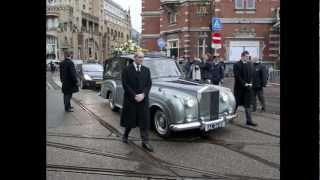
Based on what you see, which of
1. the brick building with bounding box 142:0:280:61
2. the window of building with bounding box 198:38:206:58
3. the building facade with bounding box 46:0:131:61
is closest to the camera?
the brick building with bounding box 142:0:280:61

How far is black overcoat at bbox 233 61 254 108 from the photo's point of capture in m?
9.27

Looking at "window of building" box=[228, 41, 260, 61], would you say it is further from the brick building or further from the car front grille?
the car front grille

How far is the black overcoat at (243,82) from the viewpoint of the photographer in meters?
9.27

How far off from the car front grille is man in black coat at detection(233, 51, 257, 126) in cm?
135

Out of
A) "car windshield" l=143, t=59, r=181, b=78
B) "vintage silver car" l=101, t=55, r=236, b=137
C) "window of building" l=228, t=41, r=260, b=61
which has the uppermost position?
"window of building" l=228, t=41, r=260, b=61

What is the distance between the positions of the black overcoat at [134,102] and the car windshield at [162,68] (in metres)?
2.37

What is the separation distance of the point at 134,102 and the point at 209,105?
1.81 metres

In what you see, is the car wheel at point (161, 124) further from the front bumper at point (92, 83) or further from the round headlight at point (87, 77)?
the round headlight at point (87, 77)

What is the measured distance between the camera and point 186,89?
7953 mm

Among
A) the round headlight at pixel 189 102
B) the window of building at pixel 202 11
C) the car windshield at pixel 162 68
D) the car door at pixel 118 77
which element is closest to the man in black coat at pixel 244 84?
the car windshield at pixel 162 68

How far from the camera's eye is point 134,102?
22.9 feet

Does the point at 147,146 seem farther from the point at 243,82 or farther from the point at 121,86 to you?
the point at 121,86

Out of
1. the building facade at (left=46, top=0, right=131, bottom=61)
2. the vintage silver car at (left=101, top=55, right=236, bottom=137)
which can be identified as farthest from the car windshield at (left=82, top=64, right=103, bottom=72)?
the building facade at (left=46, top=0, right=131, bottom=61)
